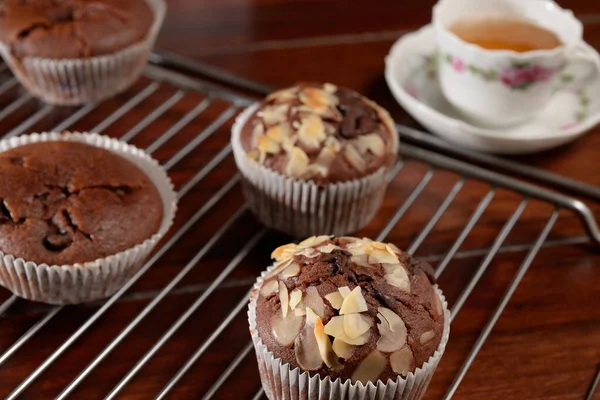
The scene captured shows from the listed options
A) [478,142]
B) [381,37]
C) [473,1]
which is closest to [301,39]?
[381,37]

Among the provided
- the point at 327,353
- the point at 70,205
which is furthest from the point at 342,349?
the point at 70,205

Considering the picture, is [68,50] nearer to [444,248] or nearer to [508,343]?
[444,248]

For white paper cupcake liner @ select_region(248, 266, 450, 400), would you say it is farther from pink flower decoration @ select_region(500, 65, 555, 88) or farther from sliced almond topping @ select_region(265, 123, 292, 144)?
pink flower decoration @ select_region(500, 65, 555, 88)

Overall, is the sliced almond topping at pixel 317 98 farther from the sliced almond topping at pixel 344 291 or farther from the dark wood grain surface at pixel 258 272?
the sliced almond topping at pixel 344 291

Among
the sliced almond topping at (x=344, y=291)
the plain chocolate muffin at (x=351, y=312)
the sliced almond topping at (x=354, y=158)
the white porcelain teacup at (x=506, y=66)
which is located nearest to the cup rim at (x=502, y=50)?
the white porcelain teacup at (x=506, y=66)

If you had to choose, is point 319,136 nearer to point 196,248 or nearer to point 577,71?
point 196,248

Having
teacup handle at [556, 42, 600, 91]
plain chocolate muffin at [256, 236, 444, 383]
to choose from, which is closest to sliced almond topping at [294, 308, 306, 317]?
plain chocolate muffin at [256, 236, 444, 383]
